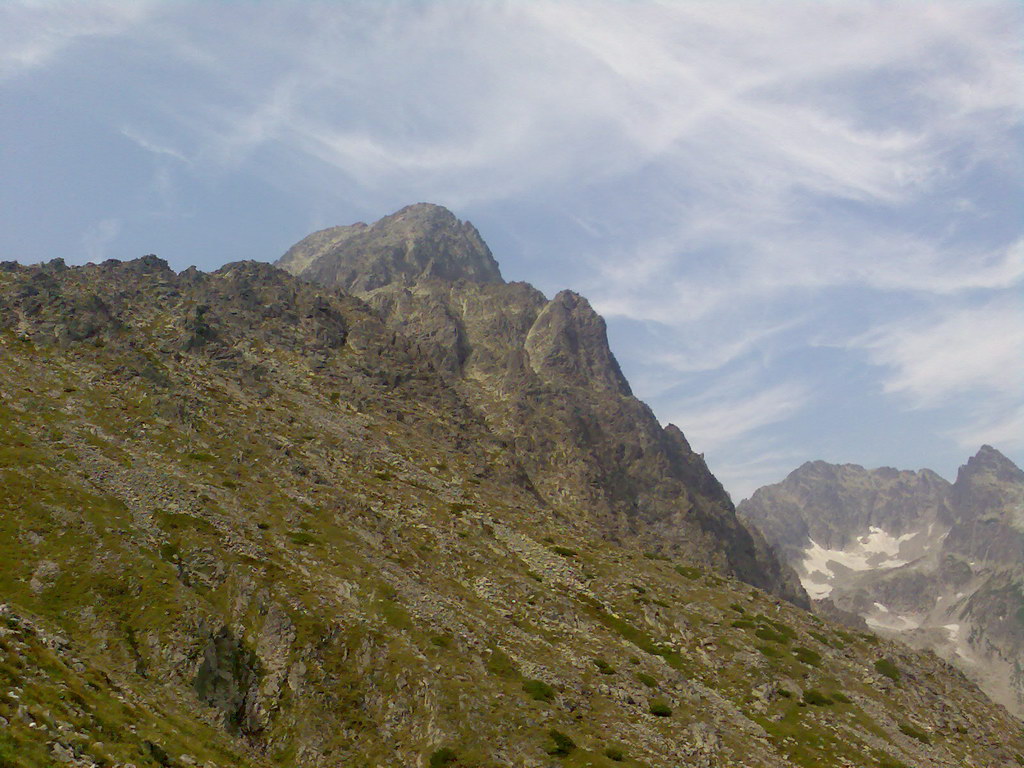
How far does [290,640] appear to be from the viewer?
4969cm

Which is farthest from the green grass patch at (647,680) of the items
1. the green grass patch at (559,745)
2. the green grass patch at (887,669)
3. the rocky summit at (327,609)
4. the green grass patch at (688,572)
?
the green grass patch at (688,572)

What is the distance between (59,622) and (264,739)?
16.0 meters

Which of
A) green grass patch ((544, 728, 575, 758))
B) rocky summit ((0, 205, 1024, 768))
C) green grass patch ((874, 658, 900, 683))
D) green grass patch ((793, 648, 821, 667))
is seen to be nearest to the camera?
rocky summit ((0, 205, 1024, 768))

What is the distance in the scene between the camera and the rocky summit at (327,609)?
42.2 metres

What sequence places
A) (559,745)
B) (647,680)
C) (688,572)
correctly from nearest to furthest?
(559,745) < (647,680) < (688,572)

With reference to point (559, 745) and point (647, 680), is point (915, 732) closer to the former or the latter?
point (647, 680)

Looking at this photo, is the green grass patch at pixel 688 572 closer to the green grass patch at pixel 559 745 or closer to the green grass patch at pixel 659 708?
the green grass patch at pixel 659 708

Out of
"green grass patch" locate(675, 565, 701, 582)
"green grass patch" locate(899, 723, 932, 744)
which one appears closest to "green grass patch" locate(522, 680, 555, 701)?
"green grass patch" locate(899, 723, 932, 744)

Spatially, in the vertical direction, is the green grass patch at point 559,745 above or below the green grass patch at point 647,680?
below

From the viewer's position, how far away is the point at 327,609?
53969mm

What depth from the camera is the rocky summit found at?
138 feet

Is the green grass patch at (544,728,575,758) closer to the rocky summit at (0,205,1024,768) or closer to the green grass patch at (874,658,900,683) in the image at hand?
the rocky summit at (0,205,1024,768)

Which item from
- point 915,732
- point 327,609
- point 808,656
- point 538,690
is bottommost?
point 538,690

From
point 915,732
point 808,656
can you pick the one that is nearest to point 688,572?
point 808,656
